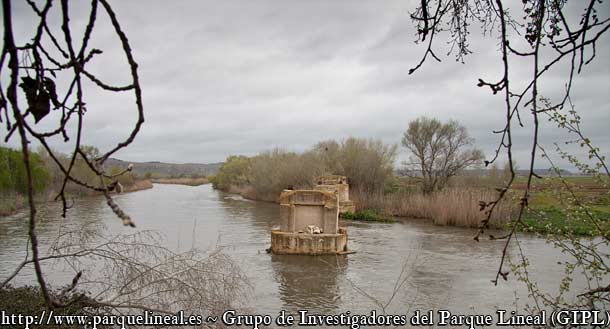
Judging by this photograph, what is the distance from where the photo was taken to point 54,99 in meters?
1.25

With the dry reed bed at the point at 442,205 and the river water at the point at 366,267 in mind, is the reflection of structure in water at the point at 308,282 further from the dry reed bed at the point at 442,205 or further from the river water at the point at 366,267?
the dry reed bed at the point at 442,205

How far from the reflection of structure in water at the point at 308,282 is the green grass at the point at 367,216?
521 inches

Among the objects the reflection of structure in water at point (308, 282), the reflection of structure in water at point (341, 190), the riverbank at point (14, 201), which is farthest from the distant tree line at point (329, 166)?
the reflection of structure in water at point (308, 282)

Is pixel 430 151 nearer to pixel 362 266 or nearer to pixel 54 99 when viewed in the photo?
pixel 362 266

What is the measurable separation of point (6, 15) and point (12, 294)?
8.54m

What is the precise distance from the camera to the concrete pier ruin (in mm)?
17906

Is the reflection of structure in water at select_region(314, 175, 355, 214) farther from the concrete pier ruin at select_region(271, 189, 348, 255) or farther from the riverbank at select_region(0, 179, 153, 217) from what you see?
the riverbank at select_region(0, 179, 153, 217)

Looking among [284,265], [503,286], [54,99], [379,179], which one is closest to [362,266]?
[284,265]

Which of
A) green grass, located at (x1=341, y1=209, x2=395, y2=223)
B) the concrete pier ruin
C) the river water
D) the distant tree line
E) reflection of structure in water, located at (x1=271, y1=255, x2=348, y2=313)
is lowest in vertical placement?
reflection of structure in water, located at (x1=271, y1=255, x2=348, y2=313)

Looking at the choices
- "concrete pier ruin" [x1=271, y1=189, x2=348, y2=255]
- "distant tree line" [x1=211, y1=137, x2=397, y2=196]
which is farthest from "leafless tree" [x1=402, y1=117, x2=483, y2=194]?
"concrete pier ruin" [x1=271, y1=189, x2=348, y2=255]

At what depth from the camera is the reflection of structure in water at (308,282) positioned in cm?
1152

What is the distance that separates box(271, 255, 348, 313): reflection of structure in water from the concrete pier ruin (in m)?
0.47

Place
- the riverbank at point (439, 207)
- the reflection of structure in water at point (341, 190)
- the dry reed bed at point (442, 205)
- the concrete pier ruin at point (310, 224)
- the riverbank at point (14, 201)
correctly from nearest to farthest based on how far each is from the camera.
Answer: the concrete pier ruin at point (310, 224) → the riverbank at point (439, 207) → the dry reed bed at point (442, 205) → the riverbank at point (14, 201) → the reflection of structure in water at point (341, 190)

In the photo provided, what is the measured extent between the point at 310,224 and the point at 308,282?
5216mm
